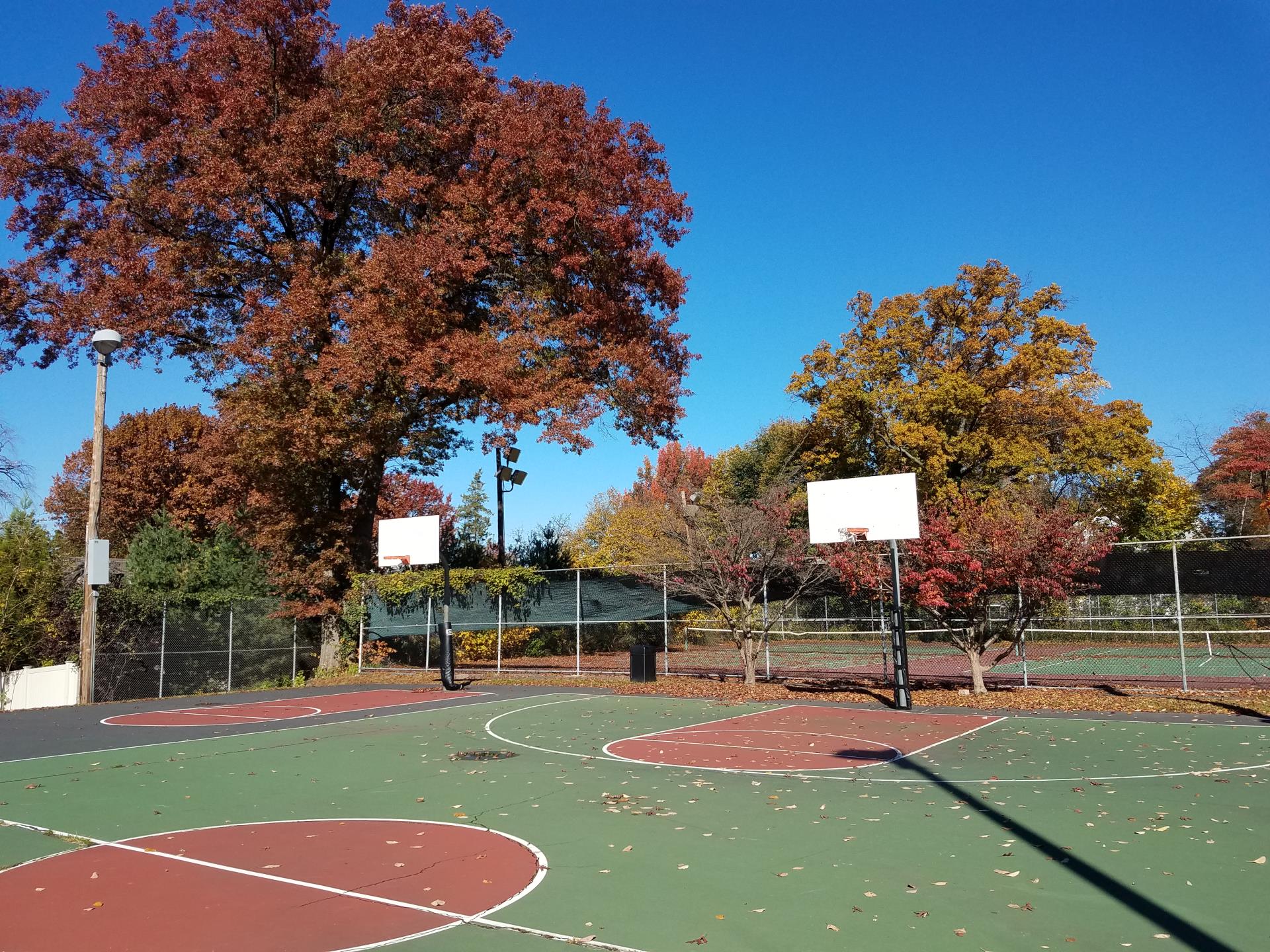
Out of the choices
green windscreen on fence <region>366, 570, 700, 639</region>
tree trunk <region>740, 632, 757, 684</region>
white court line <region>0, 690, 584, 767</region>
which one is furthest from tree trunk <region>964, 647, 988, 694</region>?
white court line <region>0, 690, 584, 767</region>

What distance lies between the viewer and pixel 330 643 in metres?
25.4

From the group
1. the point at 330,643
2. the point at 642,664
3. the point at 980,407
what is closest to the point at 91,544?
the point at 330,643

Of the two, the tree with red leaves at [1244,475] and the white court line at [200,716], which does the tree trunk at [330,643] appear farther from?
the tree with red leaves at [1244,475]

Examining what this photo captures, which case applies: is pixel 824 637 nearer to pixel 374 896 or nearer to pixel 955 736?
pixel 955 736

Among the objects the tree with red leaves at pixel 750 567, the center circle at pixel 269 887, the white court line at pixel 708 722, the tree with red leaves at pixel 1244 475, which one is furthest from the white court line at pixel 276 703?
the tree with red leaves at pixel 1244 475

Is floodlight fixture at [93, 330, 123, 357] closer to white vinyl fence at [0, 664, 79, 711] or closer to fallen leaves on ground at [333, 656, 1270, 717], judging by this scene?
white vinyl fence at [0, 664, 79, 711]

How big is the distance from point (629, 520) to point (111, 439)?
22.7 meters

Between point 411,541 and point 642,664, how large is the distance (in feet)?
21.2

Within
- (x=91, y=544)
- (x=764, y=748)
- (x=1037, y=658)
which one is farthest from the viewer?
(x=1037, y=658)

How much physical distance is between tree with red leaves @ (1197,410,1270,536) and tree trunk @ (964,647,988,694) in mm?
25538

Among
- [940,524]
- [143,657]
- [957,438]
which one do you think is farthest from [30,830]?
[957,438]

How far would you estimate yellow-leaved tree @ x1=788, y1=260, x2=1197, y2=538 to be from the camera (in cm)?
3045

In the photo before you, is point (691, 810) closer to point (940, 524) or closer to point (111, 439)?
point (940, 524)

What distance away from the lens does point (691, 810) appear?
7996mm
